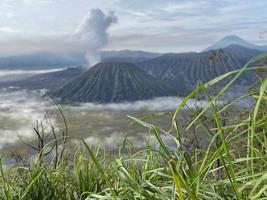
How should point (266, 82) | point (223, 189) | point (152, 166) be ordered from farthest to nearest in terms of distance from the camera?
point (152, 166)
point (223, 189)
point (266, 82)

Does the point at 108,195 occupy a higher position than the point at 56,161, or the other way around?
the point at 108,195

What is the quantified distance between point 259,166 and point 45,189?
1.59 m

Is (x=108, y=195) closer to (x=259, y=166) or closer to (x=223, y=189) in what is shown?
(x=223, y=189)

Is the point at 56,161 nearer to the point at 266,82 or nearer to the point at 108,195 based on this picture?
the point at 108,195

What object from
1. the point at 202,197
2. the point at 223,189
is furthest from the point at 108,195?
the point at 223,189

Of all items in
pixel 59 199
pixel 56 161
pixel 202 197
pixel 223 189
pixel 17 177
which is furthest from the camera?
pixel 56 161

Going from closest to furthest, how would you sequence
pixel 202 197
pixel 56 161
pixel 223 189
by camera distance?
pixel 202 197 → pixel 223 189 → pixel 56 161

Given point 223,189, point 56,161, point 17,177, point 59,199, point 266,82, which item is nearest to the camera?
point 266,82

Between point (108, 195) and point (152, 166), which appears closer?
point (108, 195)

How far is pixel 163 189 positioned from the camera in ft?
6.91

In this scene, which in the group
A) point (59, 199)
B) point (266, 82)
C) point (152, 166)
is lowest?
point (59, 199)

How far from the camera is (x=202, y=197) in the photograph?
1.99 m

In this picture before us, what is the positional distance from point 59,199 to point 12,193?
36 cm

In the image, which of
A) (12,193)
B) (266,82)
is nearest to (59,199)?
(12,193)
